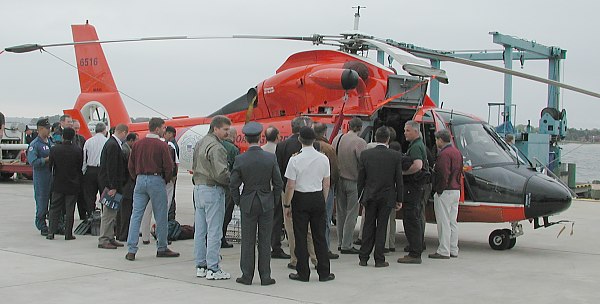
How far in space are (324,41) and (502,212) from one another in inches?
153

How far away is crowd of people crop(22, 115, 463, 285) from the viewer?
7.22m

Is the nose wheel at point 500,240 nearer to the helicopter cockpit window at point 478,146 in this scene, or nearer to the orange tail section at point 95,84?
the helicopter cockpit window at point 478,146

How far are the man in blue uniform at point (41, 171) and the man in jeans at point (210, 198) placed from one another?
3843 mm

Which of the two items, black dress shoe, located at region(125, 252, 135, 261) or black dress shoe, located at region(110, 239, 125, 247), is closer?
black dress shoe, located at region(125, 252, 135, 261)

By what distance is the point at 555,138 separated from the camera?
1202 inches

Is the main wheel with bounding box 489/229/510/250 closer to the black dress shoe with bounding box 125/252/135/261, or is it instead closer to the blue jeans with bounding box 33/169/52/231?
the black dress shoe with bounding box 125/252/135/261

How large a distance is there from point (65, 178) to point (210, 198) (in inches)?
133

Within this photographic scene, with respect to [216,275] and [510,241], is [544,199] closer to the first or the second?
[510,241]

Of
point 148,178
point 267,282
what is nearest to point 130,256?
point 148,178

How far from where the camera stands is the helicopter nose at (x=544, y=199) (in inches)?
366

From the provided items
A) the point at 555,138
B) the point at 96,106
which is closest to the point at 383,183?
the point at 96,106

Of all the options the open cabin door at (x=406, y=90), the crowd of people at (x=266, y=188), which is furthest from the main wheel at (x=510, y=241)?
the open cabin door at (x=406, y=90)

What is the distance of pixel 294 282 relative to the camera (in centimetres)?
732

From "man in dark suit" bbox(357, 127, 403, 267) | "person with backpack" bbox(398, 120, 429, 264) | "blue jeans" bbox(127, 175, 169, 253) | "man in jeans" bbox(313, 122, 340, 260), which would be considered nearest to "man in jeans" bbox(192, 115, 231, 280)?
"blue jeans" bbox(127, 175, 169, 253)
